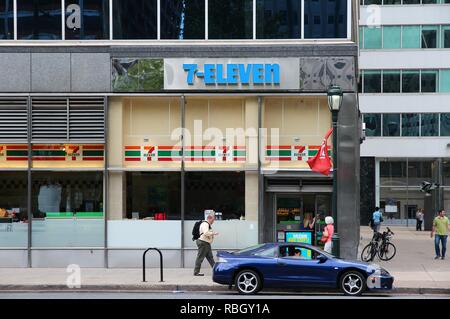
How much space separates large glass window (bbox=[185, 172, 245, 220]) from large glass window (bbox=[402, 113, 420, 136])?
115ft

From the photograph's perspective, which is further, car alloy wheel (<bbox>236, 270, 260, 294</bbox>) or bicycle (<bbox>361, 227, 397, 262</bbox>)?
bicycle (<bbox>361, 227, 397, 262</bbox>)

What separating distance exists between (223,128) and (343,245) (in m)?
4.72

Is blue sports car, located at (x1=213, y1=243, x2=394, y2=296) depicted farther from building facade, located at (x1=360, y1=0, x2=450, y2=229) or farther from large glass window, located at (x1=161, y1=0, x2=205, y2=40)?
building facade, located at (x1=360, y1=0, x2=450, y2=229)

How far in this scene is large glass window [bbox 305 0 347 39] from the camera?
811 inches

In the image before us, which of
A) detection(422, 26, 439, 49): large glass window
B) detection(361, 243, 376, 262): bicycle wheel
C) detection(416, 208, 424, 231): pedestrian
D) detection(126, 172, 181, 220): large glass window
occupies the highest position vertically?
detection(422, 26, 439, 49): large glass window

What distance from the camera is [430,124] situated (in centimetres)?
5325

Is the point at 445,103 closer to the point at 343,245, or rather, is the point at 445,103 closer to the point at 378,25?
the point at 378,25

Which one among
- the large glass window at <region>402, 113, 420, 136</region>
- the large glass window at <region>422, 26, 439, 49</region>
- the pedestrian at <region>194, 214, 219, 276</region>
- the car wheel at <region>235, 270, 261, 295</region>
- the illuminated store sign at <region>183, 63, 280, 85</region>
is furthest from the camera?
the large glass window at <region>402, 113, 420, 136</region>

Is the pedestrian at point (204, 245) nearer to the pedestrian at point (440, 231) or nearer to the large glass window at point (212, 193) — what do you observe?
the large glass window at point (212, 193)

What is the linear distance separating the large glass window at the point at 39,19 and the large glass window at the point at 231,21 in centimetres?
440

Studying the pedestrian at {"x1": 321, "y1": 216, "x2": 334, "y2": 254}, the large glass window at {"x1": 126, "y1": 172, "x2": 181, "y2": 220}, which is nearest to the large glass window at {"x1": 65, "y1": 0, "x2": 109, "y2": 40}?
the large glass window at {"x1": 126, "y1": 172, "x2": 181, "y2": 220}

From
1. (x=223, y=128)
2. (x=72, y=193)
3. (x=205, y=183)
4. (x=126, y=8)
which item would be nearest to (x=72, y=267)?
(x=72, y=193)

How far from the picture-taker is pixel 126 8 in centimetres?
2088

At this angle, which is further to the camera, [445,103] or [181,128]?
[445,103]
